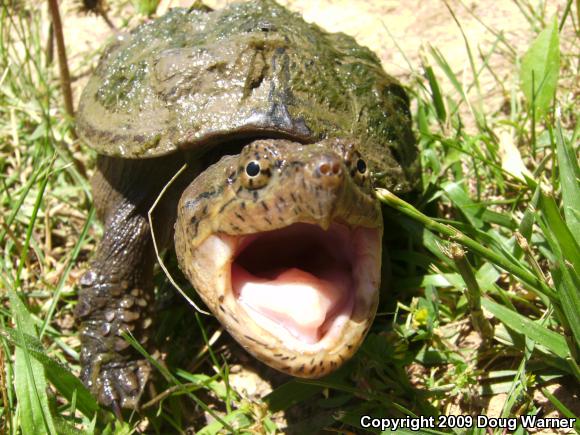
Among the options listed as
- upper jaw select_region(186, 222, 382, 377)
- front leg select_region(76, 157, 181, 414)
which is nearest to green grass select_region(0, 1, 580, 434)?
front leg select_region(76, 157, 181, 414)

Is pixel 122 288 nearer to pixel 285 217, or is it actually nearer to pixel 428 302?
pixel 285 217

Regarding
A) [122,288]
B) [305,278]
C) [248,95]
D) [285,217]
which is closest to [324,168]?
[285,217]

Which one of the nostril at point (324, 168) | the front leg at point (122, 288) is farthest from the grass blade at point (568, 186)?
the front leg at point (122, 288)

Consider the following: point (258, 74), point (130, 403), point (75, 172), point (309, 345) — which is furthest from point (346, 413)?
point (75, 172)

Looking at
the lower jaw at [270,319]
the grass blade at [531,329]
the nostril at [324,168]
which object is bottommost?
the grass blade at [531,329]

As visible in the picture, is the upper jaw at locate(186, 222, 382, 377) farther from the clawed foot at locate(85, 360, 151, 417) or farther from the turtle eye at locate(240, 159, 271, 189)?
the clawed foot at locate(85, 360, 151, 417)

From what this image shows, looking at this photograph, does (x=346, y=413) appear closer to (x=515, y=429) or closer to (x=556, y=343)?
(x=515, y=429)

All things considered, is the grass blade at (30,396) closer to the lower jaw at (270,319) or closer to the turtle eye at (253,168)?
the lower jaw at (270,319)
